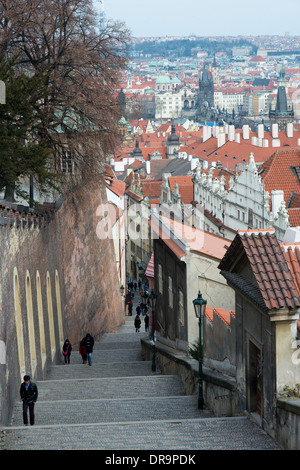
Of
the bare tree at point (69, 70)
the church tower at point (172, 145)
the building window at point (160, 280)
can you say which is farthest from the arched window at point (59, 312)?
the church tower at point (172, 145)

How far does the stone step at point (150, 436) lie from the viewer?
11.7 m

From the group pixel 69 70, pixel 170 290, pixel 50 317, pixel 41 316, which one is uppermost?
pixel 69 70

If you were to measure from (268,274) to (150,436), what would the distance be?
8.37 feet

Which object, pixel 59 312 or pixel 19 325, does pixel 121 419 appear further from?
pixel 59 312

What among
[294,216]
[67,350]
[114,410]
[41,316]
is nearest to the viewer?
[114,410]

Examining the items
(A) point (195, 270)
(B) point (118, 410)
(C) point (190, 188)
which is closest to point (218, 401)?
(B) point (118, 410)

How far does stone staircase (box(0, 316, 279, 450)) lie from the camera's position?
11.9 m

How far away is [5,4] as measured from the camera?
89.4 ft

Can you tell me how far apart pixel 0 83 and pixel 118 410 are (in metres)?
8.34

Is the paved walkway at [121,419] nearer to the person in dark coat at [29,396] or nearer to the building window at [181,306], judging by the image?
the person in dark coat at [29,396]

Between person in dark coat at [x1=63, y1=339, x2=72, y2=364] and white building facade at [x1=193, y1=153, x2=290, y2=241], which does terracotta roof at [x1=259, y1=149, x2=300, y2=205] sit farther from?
person in dark coat at [x1=63, y1=339, x2=72, y2=364]

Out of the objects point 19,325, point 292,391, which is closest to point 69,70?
point 19,325

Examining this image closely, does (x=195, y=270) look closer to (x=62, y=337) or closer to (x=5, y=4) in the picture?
(x=62, y=337)

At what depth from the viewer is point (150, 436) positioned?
1227 cm
